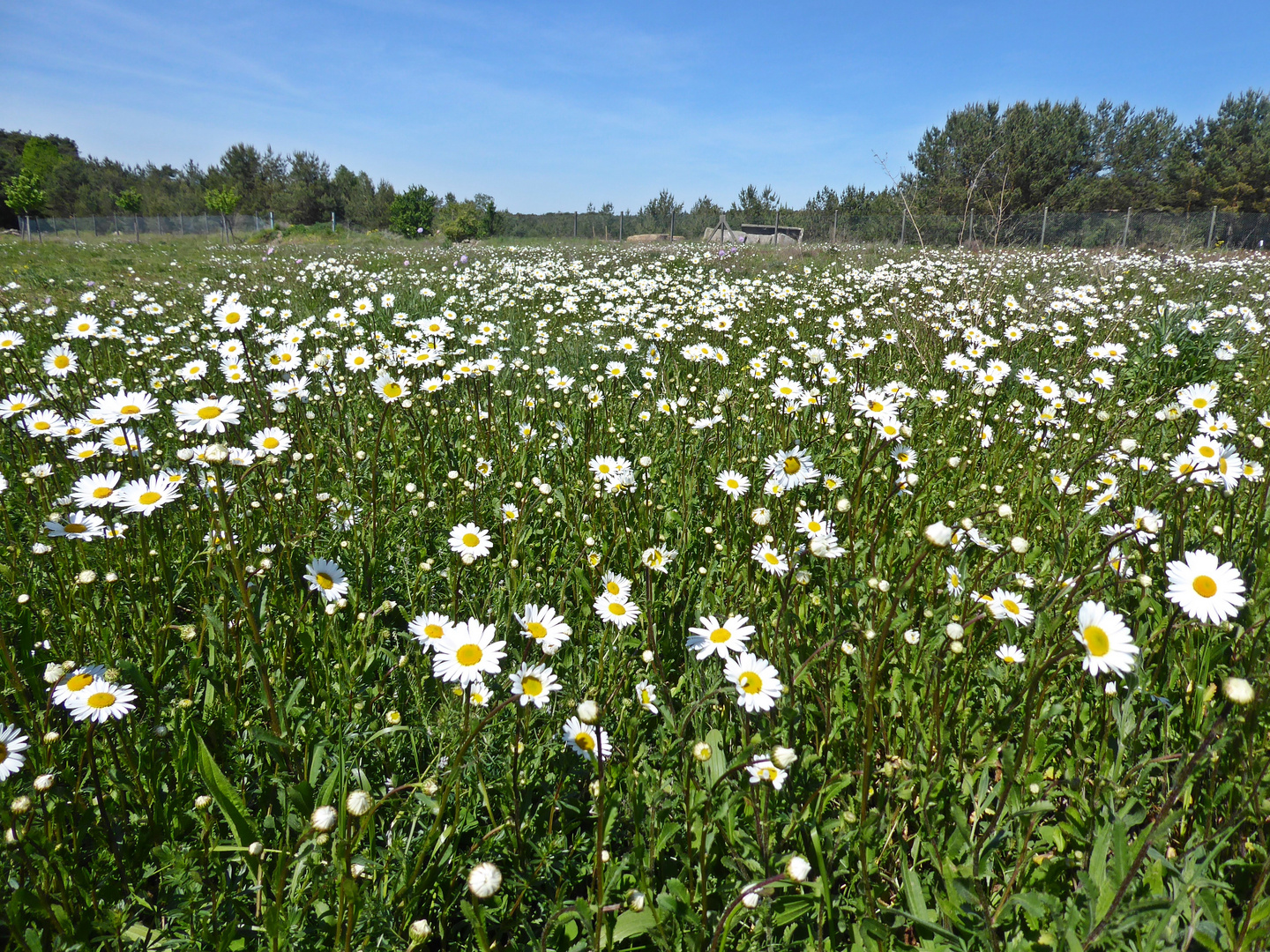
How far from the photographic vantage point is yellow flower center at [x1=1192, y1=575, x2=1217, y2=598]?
132 centimetres

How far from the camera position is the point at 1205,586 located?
1.33m

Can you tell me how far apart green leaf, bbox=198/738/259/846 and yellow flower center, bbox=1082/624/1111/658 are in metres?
1.61

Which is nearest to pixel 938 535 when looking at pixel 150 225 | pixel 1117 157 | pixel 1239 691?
pixel 1239 691

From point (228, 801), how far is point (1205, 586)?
2.05 m

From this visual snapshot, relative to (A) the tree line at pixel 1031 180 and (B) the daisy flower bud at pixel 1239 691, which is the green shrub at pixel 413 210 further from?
(B) the daisy flower bud at pixel 1239 691

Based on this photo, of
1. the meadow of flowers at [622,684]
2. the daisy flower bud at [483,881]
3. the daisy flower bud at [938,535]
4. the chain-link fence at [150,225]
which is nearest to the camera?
the daisy flower bud at [483,881]

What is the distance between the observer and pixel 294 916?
105 cm

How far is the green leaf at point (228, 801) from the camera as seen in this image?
3.78ft

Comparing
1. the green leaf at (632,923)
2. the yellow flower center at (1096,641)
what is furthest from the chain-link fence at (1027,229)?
the green leaf at (632,923)

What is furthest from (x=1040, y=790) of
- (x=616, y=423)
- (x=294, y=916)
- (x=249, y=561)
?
(x=616, y=423)

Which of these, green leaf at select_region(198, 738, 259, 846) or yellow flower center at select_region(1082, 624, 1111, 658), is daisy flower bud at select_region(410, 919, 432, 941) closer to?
green leaf at select_region(198, 738, 259, 846)

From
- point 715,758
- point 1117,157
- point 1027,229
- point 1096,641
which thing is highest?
point 1117,157

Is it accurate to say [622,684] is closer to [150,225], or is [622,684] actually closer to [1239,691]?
[1239,691]

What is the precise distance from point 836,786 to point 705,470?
1.70 metres
